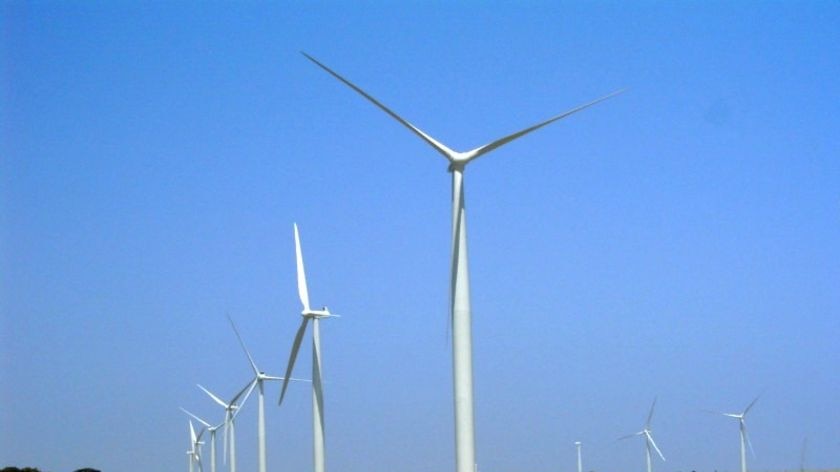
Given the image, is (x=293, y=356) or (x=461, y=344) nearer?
(x=461, y=344)

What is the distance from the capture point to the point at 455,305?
5144 centimetres

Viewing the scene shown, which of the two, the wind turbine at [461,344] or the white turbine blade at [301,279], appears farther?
the white turbine blade at [301,279]

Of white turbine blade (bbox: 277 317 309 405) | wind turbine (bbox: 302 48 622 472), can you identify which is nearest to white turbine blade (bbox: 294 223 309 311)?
white turbine blade (bbox: 277 317 309 405)

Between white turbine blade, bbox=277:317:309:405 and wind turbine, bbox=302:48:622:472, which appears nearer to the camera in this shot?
wind turbine, bbox=302:48:622:472

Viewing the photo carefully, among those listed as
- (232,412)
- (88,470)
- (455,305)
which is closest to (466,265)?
(455,305)

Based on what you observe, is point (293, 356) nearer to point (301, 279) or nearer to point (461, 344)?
point (301, 279)

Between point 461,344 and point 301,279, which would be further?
point 301,279

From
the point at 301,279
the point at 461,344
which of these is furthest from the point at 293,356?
the point at 461,344

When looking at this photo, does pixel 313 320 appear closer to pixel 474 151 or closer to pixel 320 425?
pixel 320 425

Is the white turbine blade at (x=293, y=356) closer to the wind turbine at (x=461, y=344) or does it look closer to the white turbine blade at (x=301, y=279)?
the white turbine blade at (x=301, y=279)

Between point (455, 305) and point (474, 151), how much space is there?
20.2ft

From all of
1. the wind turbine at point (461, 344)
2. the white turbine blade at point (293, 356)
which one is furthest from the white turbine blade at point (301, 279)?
the wind turbine at point (461, 344)

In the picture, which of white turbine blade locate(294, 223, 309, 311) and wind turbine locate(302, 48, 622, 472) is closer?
wind turbine locate(302, 48, 622, 472)

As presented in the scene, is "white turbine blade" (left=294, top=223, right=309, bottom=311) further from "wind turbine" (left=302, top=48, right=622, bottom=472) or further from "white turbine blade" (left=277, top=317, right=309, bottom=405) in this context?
"wind turbine" (left=302, top=48, right=622, bottom=472)
